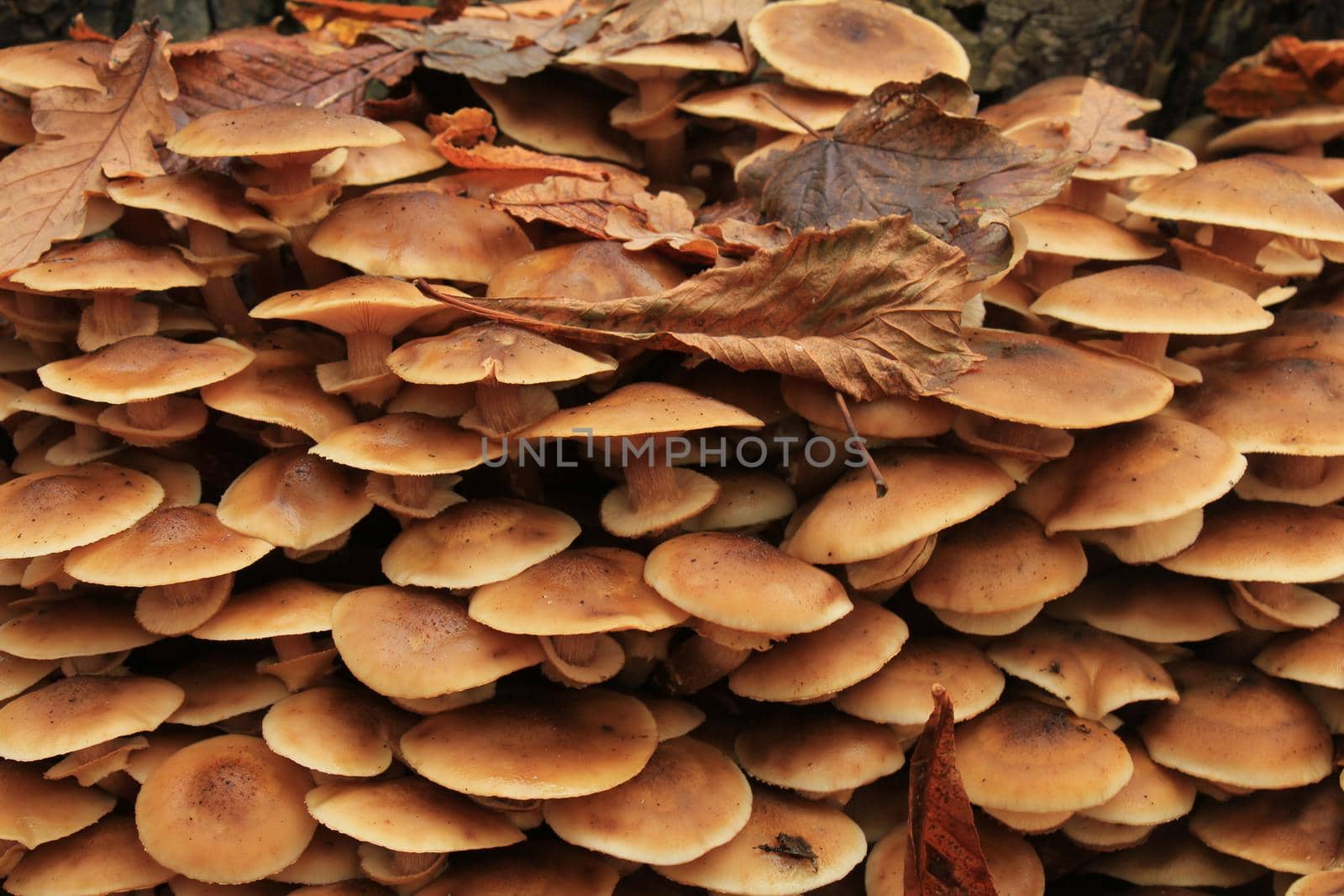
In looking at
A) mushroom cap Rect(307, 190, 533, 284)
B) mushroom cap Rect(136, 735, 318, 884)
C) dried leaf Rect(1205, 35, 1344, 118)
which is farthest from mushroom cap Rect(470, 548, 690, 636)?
dried leaf Rect(1205, 35, 1344, 118)

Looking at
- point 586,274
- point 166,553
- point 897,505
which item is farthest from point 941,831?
point 166,553

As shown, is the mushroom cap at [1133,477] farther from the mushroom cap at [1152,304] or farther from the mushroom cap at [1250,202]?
the mushroom cap at [1250,202]

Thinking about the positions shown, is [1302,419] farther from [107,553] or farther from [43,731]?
[43,731]

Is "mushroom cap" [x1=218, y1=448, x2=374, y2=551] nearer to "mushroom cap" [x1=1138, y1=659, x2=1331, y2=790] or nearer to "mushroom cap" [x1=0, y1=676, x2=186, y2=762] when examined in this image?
"mushroom cap" [x1=0, y1=676, x2=186, y2=762]

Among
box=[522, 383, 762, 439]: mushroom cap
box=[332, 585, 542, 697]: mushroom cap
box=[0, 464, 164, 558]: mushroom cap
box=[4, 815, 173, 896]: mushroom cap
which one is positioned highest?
box=[522, 383, 762, 439]: mushroom cap

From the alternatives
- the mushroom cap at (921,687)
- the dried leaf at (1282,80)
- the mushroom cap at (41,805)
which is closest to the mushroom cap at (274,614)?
the mushroom cap at (41,805)

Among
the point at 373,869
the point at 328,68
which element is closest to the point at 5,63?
the point at 328,68

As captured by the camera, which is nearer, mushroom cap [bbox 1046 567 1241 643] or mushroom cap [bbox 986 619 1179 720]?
mushroom cap [bbox 986 619 1179 720]

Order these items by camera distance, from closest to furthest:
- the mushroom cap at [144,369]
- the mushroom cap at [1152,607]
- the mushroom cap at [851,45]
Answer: the mushroom cap at [144,369] < the mushroom cap at [1152,607] < the mushroom cap at [851,45]
